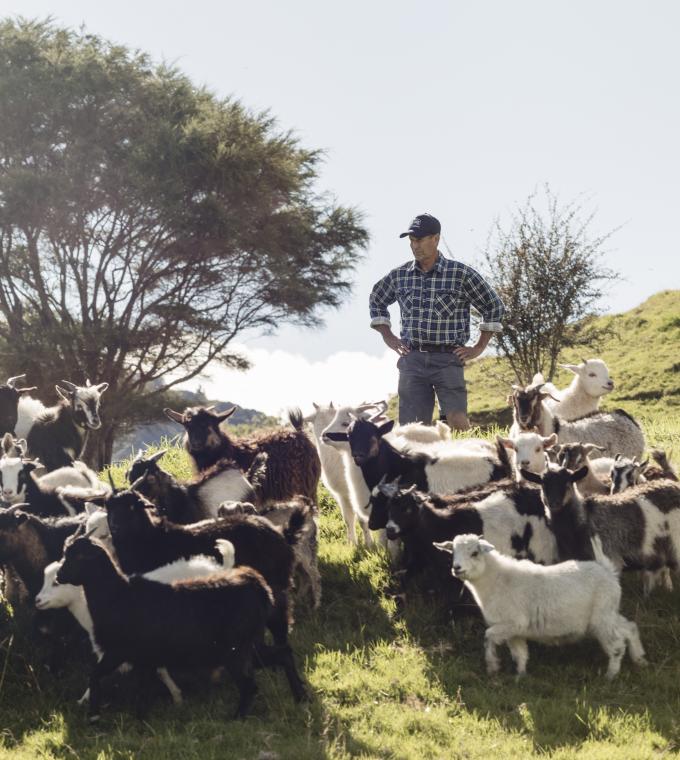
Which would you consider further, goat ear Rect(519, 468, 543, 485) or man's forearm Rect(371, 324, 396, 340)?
man's forearm Rect(371, 324, 396, 340)

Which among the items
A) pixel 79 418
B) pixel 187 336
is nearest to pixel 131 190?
pixel 187 336

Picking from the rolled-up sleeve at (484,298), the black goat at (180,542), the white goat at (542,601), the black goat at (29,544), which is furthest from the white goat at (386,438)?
the black goat at (29,544)

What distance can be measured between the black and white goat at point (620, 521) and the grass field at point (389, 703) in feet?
1.39

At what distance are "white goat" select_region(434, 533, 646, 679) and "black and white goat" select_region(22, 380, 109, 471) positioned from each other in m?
7.18

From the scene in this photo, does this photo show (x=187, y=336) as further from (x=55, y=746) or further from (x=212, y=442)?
(x=55, y=746)

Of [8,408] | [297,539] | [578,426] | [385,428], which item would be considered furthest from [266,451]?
[8,408]

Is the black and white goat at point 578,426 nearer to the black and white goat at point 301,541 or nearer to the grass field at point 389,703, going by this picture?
the grass field at point 389,703

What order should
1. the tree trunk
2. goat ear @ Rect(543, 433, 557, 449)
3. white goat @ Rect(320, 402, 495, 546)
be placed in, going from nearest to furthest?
goat ear @ Rect(543, 433, 557, 449) → white goat @ Rect(320, 402, 495, 546) → the tree trunk

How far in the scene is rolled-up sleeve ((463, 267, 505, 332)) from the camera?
9.82 metres

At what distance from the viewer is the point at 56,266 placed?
2570 cm

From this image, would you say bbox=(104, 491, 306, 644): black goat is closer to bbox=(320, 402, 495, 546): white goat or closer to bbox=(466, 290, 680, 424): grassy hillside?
bbox=(320, 402, 495, 546): white goat

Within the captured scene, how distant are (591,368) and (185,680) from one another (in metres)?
7.35

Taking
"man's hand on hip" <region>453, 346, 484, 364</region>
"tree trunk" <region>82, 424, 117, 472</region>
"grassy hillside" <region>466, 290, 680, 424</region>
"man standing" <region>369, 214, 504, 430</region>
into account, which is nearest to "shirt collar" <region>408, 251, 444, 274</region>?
"man standing" <region>369, 214, 504, 430</region>

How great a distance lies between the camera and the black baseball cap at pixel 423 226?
9625 mm
